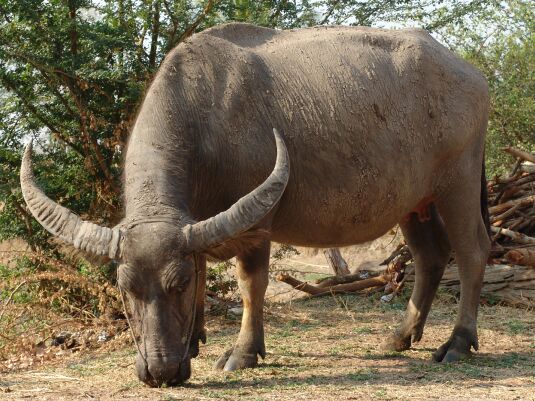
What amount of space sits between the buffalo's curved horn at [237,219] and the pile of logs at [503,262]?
206 inches

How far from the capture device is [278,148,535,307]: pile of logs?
35.7 ft

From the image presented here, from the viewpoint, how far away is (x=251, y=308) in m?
6.92

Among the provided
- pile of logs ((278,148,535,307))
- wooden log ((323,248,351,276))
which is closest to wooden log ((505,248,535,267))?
pile of logs ((278,148,535,307))

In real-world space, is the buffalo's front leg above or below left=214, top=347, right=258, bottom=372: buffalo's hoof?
above

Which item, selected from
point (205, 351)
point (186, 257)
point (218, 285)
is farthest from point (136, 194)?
point (218, 285)

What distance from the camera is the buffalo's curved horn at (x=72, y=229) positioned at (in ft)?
19.0

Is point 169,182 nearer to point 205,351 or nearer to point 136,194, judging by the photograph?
point 136,194

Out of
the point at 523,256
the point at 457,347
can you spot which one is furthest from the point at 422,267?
the point at 523,256

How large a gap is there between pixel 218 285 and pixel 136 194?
4.14 meters

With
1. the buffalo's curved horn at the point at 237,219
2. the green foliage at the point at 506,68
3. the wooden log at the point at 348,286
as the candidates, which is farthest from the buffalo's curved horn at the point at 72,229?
the green foliage at the point at 506,68

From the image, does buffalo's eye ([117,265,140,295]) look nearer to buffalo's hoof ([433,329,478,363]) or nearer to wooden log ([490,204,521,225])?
buffalo's hoof ([433,329,478,363])

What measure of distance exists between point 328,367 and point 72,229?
104 inches

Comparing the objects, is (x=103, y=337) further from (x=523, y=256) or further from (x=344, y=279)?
(x=523, y=256)

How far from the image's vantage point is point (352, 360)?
752cm
